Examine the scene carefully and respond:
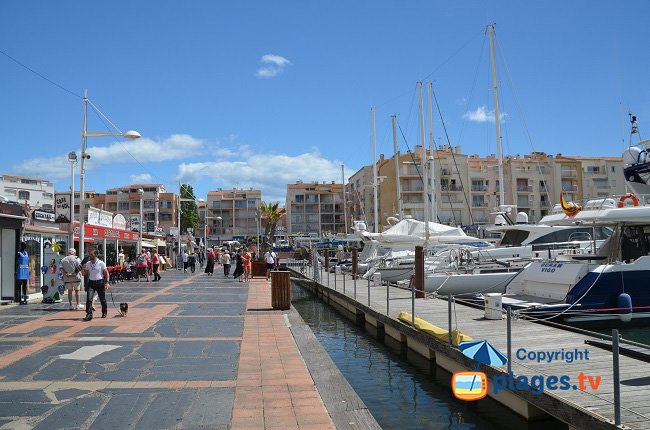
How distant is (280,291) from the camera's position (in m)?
15.8

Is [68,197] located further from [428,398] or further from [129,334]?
[428,398]

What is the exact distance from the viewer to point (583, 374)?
7.02 meters

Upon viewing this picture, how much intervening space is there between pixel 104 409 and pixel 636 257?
14998 millimetres

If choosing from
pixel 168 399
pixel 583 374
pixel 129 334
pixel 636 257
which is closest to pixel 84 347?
pixel 129 334

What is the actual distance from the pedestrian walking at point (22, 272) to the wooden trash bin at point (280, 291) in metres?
7.34

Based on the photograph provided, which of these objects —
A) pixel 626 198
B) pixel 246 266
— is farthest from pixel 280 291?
pixel 246 266

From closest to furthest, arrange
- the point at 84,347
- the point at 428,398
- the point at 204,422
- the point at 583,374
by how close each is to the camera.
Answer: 1. the point at 204,422
2. the point at 583,374
3. the point at 428,398
4. the point at 84,347

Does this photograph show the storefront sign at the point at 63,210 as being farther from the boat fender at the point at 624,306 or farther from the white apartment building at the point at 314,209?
the white apartment building at the point at 314,209

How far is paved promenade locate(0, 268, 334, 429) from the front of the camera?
238 inches

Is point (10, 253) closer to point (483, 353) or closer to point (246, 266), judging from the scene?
point (483, 353)

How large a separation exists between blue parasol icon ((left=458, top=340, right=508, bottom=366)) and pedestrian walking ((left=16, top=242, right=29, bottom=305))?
1323 cm

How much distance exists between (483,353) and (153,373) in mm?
4793

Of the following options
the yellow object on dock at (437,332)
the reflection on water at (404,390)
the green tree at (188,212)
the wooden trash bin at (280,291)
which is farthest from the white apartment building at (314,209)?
the yellow object on dock at (437,332)

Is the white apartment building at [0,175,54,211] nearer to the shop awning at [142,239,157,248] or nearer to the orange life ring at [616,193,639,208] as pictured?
the shop awning at [142,239,157,248]
